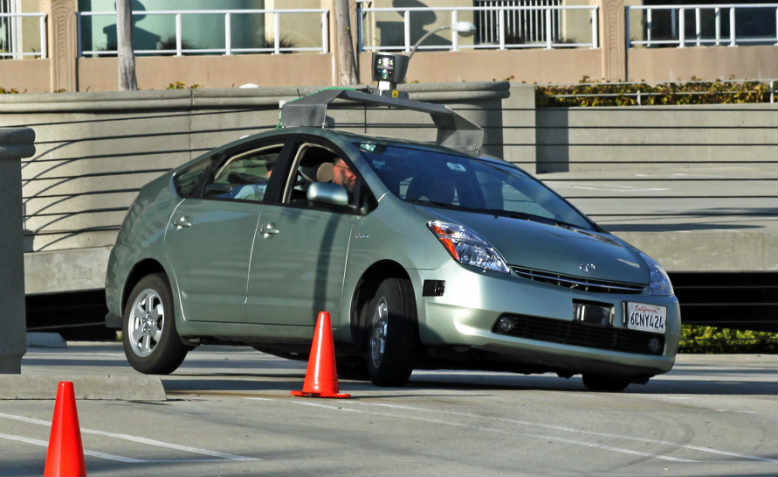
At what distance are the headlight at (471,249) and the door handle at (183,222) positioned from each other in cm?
208

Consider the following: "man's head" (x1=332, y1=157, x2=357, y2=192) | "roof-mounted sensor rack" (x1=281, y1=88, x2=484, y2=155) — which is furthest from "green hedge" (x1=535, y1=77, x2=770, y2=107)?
"man's head" (x1=332, y1=157, x2=357, y2=192)

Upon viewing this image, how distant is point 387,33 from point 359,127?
16485 millimetres

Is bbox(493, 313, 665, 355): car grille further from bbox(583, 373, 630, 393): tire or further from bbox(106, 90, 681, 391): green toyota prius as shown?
bbox(583, 373, 630, 393): tire

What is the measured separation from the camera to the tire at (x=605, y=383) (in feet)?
31.6

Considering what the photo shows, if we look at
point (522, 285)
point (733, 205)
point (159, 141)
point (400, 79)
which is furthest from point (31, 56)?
point (522, 285)

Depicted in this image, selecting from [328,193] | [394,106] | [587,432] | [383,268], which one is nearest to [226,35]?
[394,106]

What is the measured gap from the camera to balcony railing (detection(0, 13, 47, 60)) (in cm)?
3519

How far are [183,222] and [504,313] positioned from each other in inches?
101

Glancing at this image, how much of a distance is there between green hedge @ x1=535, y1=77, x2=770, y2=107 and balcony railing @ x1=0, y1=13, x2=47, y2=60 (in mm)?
11429

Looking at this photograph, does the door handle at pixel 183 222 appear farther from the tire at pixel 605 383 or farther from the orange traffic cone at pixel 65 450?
the orange traffic cone at pixel 65 450

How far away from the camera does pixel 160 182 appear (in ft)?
35.8

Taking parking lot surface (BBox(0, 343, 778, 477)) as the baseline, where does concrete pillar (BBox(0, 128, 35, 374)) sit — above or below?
above

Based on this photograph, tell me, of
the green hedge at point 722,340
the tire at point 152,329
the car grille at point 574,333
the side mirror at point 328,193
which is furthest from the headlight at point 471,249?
A: the green hedge at point 722,340

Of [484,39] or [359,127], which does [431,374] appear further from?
[484,39]
